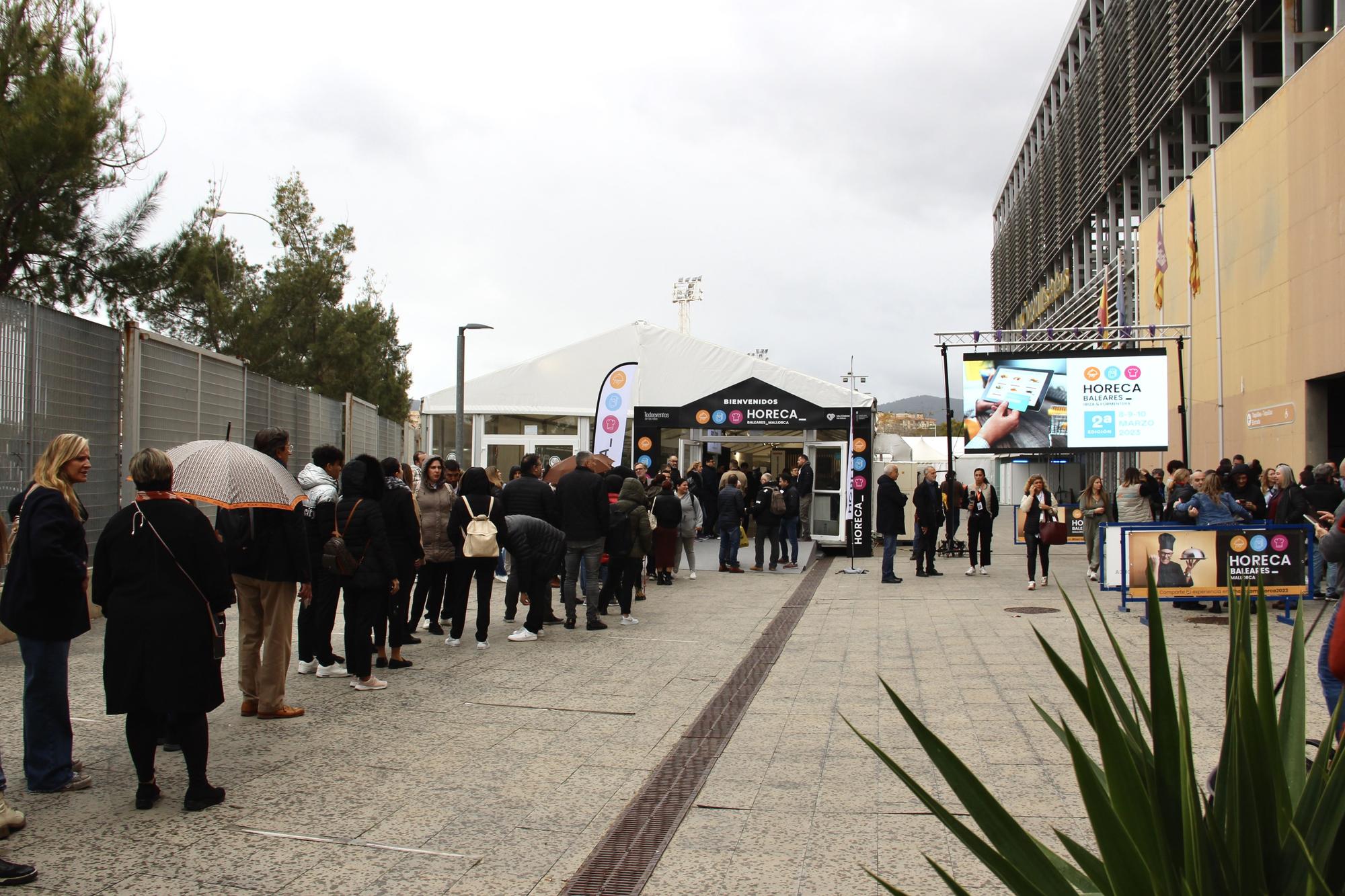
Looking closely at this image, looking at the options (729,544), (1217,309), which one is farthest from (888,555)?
(1217,309)

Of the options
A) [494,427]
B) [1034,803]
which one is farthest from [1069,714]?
[494,427]

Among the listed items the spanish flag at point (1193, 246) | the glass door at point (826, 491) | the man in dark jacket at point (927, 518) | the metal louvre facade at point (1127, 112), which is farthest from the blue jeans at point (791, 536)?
the spanish flag at point (1193, 246)

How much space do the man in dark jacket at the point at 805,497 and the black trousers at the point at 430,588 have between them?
947 centimetres

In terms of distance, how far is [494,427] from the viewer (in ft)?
82.2

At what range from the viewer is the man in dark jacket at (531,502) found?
35.1 feet

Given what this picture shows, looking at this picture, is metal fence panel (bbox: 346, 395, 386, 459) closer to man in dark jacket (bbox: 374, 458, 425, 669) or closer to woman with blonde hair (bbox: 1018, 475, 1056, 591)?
man in dark jacket (bbox: 374, 458, 425, 669)

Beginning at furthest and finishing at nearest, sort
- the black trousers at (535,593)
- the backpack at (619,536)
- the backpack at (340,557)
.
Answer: the backpack at (619,536)
the black trousers at (535,593)
the backpack at (340,557)

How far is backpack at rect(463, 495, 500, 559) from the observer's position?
9555 millimetres

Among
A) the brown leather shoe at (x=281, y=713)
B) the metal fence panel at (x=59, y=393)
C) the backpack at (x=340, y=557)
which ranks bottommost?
the brown leather shoe at (x=281, y=713)

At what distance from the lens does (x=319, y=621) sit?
27.5ft

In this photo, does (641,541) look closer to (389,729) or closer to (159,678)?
(389,729)

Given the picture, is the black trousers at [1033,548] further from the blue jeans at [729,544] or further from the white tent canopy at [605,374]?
the white tent canopy at [605,374]

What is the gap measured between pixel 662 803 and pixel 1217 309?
81.4 feet

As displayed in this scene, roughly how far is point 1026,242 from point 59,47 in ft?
179
